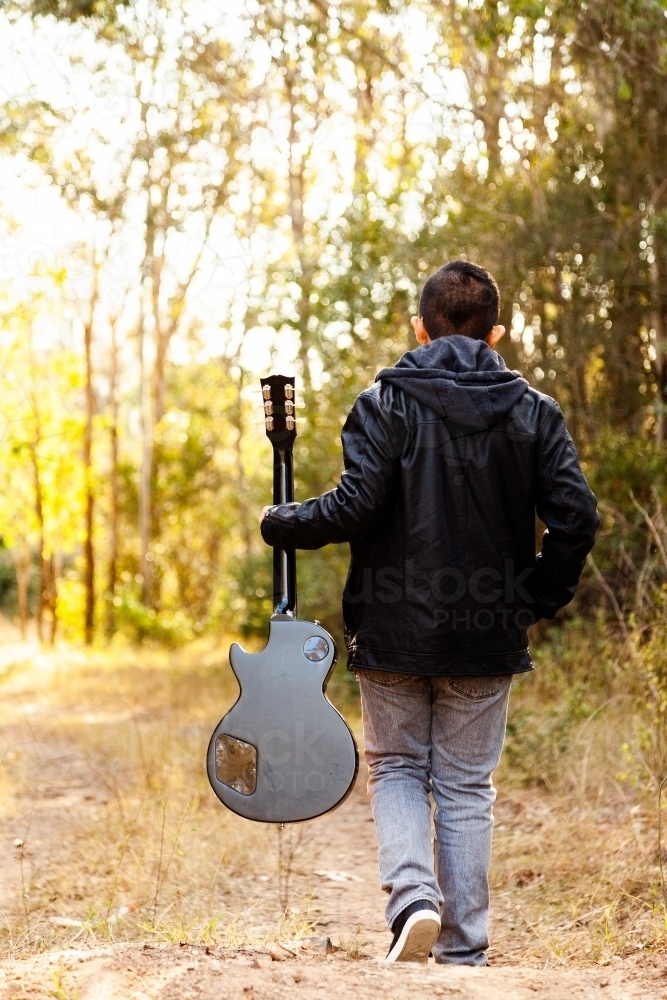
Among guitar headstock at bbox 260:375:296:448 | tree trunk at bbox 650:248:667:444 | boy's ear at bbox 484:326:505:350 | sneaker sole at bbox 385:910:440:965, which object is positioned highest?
tree trunk at bbox 650:248:667:444

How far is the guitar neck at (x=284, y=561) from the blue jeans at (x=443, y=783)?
32 centimetres

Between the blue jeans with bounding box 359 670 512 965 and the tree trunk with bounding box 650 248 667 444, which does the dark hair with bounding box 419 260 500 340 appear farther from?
the tree trunk with bounding box 650 248 667 444

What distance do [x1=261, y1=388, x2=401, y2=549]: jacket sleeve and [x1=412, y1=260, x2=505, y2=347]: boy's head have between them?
0.31 meters

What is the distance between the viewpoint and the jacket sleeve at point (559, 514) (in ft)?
9.62

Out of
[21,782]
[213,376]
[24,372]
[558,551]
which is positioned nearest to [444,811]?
[558,551]

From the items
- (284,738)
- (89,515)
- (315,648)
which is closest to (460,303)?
(315,648)

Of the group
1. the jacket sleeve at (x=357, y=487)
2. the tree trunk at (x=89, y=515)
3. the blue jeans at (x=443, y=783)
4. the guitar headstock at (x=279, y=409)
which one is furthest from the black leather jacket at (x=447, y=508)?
the tree trunk at (x=89, y=515)

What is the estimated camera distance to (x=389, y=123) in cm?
1250

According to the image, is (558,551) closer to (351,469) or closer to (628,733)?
(351,469)

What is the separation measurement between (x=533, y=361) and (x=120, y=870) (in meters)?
5.25

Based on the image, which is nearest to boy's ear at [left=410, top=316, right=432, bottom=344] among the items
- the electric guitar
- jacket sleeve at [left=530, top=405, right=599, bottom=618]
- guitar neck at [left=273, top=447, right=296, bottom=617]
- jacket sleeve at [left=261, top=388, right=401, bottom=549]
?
jacket sleeve at [left=261, top=388, right=401, bottom=549]

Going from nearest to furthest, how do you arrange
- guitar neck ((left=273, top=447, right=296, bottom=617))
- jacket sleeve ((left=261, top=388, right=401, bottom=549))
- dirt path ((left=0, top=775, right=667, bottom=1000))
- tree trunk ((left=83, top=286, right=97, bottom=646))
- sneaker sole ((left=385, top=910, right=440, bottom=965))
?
dirt path ((left=0, top=775, right=667, bottom=1000)) → sneaker sole ((left=385, top=910, right=440, bottom=965)) → jacket sleeve ((left=261, top=388, right=401, bottom=549)) → guitar neck ((left=273, top=447, right=296, bottom=617)) → tree trunk ((left=83, top=286, right=97, bottom=646))

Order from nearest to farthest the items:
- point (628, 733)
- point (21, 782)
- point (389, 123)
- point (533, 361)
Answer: point (628, 733) → point (21, 782) → point (533, 361) → point (389, 123)

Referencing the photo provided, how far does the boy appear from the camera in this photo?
293 cm
